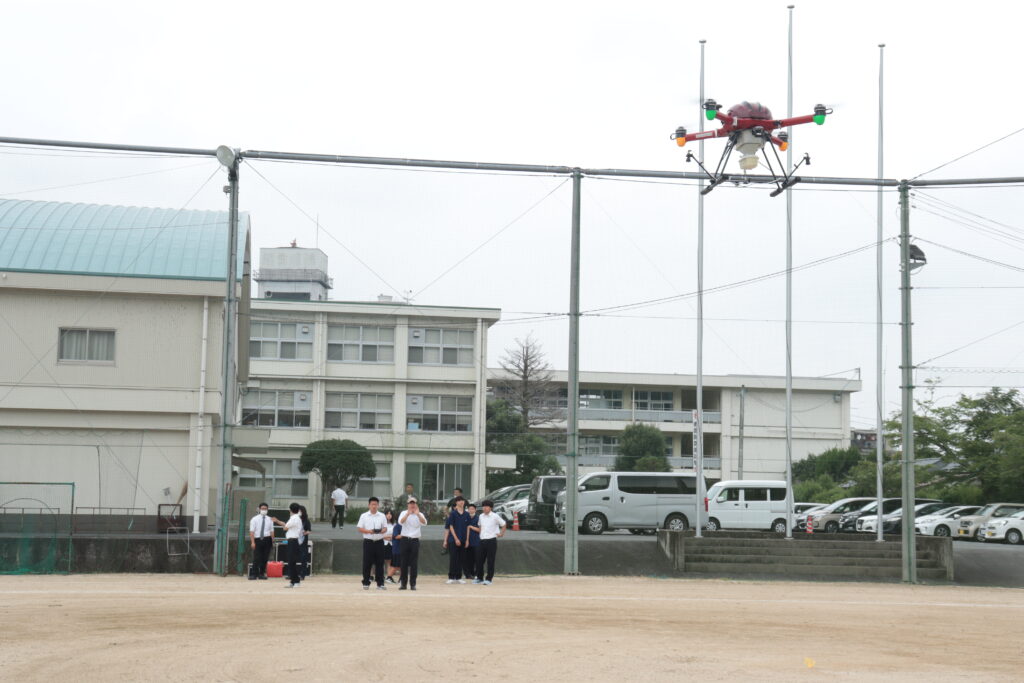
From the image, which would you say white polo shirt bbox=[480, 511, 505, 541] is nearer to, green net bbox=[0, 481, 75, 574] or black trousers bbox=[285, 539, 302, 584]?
black trousers bbox=[285, 539, 302, 584]

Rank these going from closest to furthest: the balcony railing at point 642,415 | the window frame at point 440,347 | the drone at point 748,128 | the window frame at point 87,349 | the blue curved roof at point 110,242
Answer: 1. the drone at point 748,128
2. the window frame at point 87,349
3. the blue curved roof at point 110,242
4. the window frame at point 440,347
5. the balcony railing at point 642,415

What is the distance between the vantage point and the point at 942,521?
3500cm

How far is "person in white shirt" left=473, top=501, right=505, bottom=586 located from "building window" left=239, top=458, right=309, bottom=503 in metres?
19.5

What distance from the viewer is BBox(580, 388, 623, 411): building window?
199 feet

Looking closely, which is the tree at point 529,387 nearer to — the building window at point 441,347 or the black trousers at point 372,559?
the building window at point 441,347

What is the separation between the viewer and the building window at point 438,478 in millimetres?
39081

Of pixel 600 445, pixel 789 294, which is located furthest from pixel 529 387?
pixel 789 294

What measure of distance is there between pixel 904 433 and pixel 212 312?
15845 millimetres

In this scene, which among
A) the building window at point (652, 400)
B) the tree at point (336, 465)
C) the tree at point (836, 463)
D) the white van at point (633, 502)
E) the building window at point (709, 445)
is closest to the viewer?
the white van at point (633, 502)

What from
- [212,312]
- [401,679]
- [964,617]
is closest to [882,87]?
[964,617]

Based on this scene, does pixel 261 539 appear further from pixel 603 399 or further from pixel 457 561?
pixel 603 399

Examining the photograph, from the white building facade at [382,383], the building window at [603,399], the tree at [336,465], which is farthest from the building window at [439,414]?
the building window at [603,399]

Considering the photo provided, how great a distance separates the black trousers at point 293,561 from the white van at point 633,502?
11.3 meters

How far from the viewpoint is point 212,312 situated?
86.0 ft
